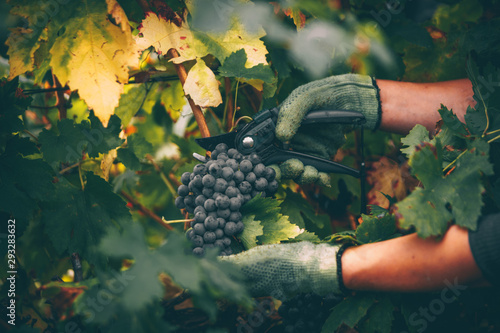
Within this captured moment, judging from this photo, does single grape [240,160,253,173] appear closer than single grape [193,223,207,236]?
No

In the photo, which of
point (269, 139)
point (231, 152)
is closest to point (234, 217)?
point (231, 152)

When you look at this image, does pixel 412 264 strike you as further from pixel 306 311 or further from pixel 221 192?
pixel 221 192

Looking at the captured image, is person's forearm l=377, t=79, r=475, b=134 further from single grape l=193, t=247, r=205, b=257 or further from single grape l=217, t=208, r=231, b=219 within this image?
single grape l=193, t=247, r=205, b=257

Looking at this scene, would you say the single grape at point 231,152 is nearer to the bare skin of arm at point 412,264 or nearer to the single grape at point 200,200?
the single grape at point 200,200

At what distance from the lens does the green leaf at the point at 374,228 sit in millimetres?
1192

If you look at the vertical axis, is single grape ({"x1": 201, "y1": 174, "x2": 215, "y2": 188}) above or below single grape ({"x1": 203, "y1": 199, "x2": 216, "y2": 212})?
above

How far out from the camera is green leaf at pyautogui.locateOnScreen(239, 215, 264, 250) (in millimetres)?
1218

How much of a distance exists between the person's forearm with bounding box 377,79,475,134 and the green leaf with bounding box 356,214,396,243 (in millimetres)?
652

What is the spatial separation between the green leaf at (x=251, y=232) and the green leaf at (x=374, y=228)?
305 mm

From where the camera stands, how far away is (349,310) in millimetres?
1150

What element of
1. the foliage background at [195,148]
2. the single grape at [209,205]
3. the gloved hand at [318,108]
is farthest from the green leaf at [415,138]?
the single grape at [209,205]

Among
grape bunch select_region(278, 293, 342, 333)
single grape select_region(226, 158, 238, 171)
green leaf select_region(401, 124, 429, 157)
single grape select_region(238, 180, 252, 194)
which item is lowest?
grape bunch select_region(278, 293, 342, 333)

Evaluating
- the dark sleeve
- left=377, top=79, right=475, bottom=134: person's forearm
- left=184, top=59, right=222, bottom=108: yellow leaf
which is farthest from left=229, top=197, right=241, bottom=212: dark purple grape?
left=377, top=79, right=475, bottom=134: person's forearm

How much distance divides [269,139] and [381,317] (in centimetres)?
67
